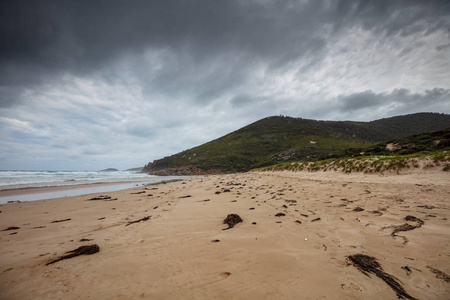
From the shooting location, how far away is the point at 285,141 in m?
56.0

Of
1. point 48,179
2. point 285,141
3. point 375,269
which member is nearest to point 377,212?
point 375,269

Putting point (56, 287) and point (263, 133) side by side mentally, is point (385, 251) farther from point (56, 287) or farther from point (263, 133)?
point (263, 133)

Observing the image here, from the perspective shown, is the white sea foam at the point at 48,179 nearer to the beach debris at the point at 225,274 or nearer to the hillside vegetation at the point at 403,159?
the beach debris at the point at 225,274

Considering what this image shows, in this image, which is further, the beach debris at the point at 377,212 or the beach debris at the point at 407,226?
the beach debris at the point at 377,212

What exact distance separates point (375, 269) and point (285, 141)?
56840 mm

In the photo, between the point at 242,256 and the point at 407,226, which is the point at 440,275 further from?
the point at 242,256

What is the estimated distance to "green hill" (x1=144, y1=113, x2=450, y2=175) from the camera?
43.4 metres

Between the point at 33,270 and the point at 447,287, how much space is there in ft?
18.8

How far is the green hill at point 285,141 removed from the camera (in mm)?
43406

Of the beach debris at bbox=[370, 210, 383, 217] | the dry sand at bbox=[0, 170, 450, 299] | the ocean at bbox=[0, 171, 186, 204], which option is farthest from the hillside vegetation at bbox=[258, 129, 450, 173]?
the ocean at bbox=[0, 171, 186, 204]

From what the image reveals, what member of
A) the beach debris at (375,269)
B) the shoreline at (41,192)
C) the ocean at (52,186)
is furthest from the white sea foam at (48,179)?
the beach debris at (375,269)

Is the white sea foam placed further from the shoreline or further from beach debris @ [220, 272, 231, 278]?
beach debris @ [220, 272, 231, 278]

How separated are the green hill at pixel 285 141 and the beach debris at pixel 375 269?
36.0 meters

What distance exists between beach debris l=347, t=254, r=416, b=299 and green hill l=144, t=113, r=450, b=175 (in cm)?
3597
